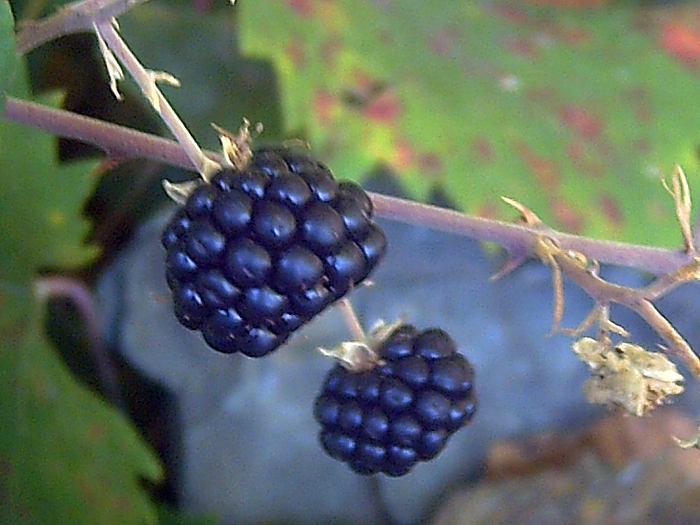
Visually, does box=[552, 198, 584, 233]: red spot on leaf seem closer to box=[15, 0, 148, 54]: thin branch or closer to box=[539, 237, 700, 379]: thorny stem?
box=[539, 237, 700, 379]: thorny stem

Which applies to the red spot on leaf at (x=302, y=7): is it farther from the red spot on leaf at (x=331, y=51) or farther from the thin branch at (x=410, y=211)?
the thin branch at (x=410, y=211)

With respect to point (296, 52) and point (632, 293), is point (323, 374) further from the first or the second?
point (632, 293)

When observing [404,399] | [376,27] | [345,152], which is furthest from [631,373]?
[376,27]

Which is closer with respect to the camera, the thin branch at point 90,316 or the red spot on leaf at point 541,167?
the red spot on leaf at point 541,167

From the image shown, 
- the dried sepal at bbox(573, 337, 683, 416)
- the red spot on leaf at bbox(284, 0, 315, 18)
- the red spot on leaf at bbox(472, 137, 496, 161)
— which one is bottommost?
the red spot on leaf at bbox(472, 137, 496, 161)

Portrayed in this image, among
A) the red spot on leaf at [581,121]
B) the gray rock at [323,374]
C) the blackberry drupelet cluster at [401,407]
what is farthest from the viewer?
the gray rock at [323,374]

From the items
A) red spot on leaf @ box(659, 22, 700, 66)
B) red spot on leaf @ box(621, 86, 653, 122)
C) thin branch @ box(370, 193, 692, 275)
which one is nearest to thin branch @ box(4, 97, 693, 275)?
thin branch @ box(370, 193, 692, 275)


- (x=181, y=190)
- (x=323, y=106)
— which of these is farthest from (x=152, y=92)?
(x=323, y=106)

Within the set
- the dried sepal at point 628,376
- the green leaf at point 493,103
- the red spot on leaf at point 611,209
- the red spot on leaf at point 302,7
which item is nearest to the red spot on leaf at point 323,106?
the green leaf at point 493,103
